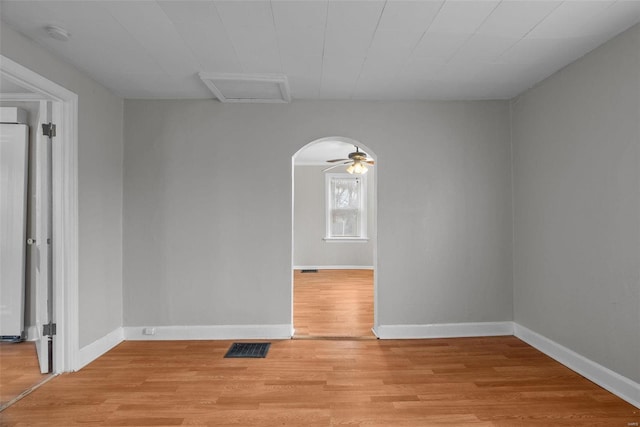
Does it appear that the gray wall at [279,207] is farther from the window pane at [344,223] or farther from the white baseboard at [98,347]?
the window pane at [344,223]

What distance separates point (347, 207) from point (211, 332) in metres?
5.00

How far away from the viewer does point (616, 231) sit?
2314mm

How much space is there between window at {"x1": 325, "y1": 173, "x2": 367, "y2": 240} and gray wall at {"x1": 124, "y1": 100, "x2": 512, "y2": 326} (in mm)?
4375

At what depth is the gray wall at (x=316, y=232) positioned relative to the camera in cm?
783

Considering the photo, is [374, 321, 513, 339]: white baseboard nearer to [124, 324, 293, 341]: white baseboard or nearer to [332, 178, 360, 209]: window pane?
[124, 324, 293, 341]: white baseboard

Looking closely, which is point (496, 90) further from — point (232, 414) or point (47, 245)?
point (47, 245)

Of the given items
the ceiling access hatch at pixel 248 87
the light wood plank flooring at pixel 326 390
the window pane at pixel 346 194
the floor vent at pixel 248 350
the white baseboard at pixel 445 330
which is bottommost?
the light wood plank flooring at pixel 326 390

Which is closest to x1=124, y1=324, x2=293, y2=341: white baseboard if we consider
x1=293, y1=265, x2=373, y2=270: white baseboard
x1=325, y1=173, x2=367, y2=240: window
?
x1=293, y1=265, x2=373, y2=270: white baseboard

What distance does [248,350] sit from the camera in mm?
3113

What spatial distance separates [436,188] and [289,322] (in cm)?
202

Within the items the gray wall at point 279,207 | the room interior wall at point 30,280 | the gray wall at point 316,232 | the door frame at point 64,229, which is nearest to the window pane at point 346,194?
the gray wall at point 316,232

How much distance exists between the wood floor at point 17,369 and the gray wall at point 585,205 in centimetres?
413

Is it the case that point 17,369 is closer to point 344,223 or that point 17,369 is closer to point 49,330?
point 49,330

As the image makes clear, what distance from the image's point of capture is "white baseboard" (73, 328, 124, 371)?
9.19 ft
